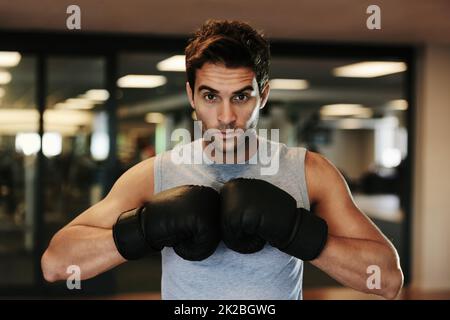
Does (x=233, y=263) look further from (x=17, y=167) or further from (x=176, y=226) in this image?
(x=17, y=167)

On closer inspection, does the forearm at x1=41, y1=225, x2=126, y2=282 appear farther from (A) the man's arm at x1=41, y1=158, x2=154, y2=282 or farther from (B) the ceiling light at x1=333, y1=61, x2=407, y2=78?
(B) the ceiling light at x1=333, y1=61, x2=407, y2=78

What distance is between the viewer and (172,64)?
384cm

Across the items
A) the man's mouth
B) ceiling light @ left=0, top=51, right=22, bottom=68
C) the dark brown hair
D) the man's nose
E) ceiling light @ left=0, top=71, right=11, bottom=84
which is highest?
ceiling light @ left=0, top=51, right=22, bottom=68

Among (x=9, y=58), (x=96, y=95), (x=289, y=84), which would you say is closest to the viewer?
(x=9, y=58)

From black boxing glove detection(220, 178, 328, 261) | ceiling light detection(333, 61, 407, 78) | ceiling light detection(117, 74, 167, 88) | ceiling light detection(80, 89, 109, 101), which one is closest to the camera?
black boxing glove detection(220, 178, 328, 261)

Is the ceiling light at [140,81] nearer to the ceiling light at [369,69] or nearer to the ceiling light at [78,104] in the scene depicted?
the ceiling light at [78,104]

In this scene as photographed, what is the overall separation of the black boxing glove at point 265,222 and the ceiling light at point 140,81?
2.88 m

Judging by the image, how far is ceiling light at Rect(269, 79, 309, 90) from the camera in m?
4.37

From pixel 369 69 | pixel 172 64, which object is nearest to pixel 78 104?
pixel 172 64

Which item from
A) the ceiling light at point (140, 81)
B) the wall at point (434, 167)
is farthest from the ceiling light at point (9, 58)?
the wall at point (434, 167)

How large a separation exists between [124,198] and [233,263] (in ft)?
0.81

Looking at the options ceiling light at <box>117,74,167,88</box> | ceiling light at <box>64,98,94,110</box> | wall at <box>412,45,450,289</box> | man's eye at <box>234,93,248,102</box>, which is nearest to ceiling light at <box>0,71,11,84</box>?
ceiling light at <box>64,98,94,110</box>

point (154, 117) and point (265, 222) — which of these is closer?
point (265, 222)

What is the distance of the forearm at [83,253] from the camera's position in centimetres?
98
